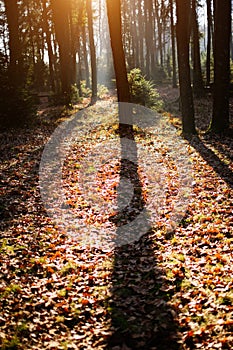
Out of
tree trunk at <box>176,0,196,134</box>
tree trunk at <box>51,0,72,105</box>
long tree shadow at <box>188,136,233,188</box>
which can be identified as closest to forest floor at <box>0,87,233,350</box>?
long tree shadow at <box>188,136,233,188</box>

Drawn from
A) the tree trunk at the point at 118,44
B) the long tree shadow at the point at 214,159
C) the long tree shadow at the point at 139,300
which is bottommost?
the long tree shadow at the point at 139,300

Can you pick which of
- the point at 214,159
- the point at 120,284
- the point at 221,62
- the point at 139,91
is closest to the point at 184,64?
the point at 221,62

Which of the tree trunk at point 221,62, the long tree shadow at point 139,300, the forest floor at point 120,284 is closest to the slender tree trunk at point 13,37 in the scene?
the tree trunk at point 221,62

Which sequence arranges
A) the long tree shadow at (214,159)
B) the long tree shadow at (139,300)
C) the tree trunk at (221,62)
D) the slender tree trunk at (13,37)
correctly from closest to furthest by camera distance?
1. the long tree shadow at (139,300)
2. the long tree shadow at (214,159)
3. the tree trunk at (221,62)
4. the slender tree trunk at (13,37)

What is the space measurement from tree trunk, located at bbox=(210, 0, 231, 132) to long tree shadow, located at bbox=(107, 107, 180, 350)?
7.01 m

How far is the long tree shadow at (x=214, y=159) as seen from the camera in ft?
30.2

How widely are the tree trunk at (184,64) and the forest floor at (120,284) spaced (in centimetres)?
558

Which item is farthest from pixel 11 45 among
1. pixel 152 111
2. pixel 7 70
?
pixel 152 111

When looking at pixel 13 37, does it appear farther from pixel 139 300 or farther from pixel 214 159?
pixel 139 300

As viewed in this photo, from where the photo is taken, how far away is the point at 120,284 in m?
5.20

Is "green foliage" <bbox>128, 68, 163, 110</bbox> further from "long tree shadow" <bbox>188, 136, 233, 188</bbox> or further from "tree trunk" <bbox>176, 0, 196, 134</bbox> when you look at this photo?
"long tree shadow" <bbox>188, 136, 233, 188</bbox>

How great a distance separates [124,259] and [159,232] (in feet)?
3.64

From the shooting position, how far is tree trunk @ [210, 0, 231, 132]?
11973mm

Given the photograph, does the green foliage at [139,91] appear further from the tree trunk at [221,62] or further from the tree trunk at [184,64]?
the tree trunk at [221,62]
